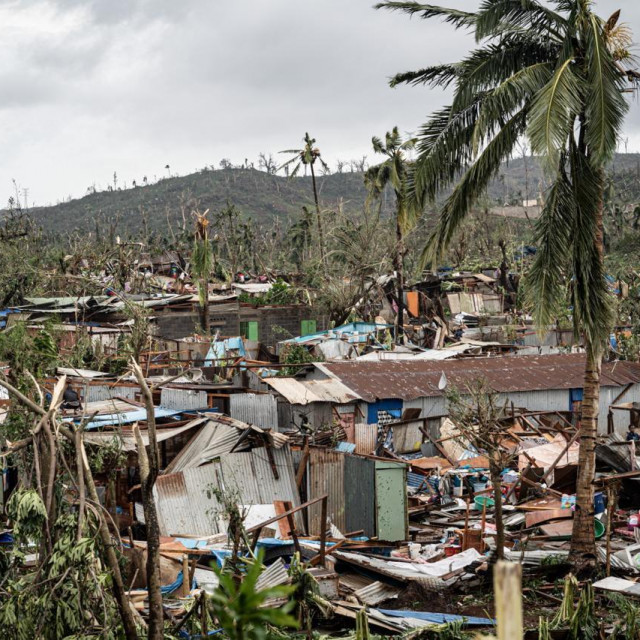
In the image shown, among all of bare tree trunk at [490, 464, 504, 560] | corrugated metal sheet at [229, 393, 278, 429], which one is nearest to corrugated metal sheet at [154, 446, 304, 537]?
corrugated metal sheet at [229, 393, 278, 429]

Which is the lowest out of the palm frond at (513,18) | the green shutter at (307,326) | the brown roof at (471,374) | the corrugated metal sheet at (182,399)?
the brown roof at (471,374)

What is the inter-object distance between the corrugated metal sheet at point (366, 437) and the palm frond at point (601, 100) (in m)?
10.9

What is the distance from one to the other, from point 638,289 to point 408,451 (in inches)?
746

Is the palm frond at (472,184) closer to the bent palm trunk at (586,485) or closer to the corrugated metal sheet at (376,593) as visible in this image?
the bent palm trunk at (586,485)

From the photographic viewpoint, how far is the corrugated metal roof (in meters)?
18.8

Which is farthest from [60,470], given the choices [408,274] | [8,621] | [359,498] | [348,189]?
[348,189]

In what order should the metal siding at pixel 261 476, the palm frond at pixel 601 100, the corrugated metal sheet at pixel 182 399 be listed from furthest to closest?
the corrugated metal sheet at pixel 182 399 < the metal siding at pixel 261 476 < the palm frond at pixel 601 100

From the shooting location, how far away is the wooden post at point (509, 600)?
1903 mm

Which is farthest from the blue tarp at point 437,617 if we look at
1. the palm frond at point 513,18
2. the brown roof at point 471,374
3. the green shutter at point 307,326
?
the green shutter at point 307,326

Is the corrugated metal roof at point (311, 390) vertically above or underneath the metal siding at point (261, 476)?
above

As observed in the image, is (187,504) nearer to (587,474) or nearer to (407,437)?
(587,474)

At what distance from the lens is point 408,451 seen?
19922 millimetres

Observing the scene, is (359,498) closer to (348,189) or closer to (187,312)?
(187,312)

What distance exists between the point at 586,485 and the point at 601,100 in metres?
5.13
